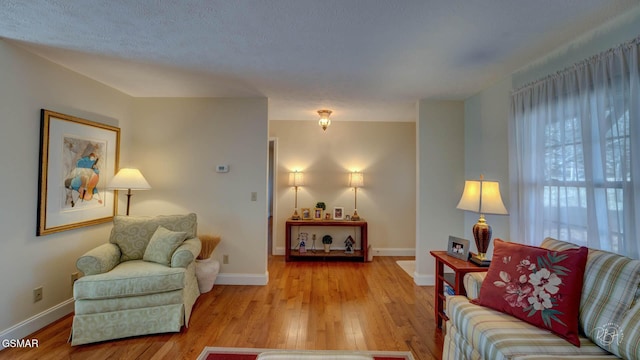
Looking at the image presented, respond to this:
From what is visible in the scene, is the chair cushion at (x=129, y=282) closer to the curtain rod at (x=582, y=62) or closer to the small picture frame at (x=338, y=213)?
the small picture frame at (x=338, y=213)

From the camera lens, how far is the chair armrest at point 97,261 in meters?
2.18

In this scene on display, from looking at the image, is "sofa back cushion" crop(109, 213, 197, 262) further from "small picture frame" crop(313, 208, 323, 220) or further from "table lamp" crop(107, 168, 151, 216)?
"small picture frame" crop(313, 208, 323, 220)

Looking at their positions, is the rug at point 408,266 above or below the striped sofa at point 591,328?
below

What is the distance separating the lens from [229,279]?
3.34 m

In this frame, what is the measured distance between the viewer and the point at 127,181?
9.40ft

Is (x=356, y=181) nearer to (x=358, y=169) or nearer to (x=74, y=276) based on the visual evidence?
(x=358, y=169)

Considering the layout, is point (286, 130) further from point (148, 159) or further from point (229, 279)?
point (229, 279)

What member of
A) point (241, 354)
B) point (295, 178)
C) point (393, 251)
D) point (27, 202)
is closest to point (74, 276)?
point (27, 202)

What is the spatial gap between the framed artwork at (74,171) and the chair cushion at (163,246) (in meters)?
0.78

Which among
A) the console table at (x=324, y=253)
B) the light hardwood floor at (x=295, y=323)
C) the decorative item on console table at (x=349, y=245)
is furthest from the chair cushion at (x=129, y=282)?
the decorative item on console table at (x=349, y=245)

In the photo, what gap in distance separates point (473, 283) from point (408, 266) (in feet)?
7.52

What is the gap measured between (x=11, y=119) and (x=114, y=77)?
0.90 metres

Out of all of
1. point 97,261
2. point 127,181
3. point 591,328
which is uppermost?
point 127,181

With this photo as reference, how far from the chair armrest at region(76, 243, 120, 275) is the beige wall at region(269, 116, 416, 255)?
2.52 meters
